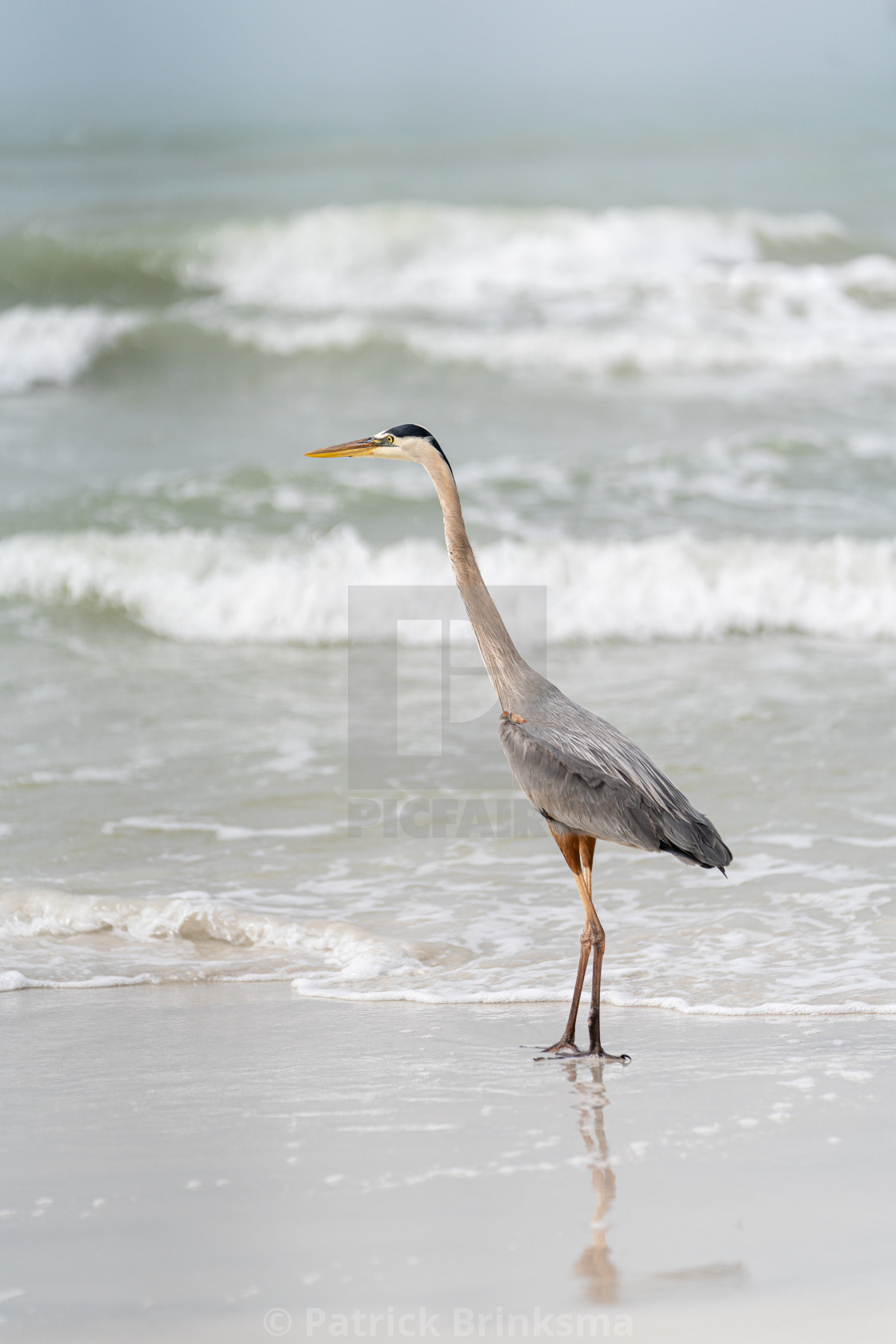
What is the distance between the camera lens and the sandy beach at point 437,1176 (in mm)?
2018

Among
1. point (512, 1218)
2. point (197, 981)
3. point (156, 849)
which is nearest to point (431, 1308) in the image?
point (512, 1218)

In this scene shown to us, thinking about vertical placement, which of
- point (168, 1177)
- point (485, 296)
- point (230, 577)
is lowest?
point (168, 1177)

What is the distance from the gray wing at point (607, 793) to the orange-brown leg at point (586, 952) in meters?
0.10

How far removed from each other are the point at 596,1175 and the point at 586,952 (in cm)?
76

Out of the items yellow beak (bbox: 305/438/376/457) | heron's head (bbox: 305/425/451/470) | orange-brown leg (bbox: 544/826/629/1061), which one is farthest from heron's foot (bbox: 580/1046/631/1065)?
yellow beak (bbox: 305/438/376/457)

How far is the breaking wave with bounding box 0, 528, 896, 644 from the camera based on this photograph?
7.78 meters

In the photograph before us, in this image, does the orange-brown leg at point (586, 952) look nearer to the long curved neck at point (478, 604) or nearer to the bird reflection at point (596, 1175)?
the bird reflection at point (596, 1175)

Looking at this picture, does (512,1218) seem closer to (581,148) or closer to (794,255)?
(794,255)

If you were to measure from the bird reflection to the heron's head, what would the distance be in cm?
161

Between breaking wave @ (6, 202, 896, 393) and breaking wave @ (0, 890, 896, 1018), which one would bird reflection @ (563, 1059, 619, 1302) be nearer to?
breaking wave @ (0, 890, 896, 1018)

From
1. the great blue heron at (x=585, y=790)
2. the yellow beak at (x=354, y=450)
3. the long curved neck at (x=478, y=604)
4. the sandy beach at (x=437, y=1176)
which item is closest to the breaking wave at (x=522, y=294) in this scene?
the yellow beak at (x=354, y=450)

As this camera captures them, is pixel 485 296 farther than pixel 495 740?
Yes

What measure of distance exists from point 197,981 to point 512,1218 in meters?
1.63

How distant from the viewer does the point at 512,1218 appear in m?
2.28
